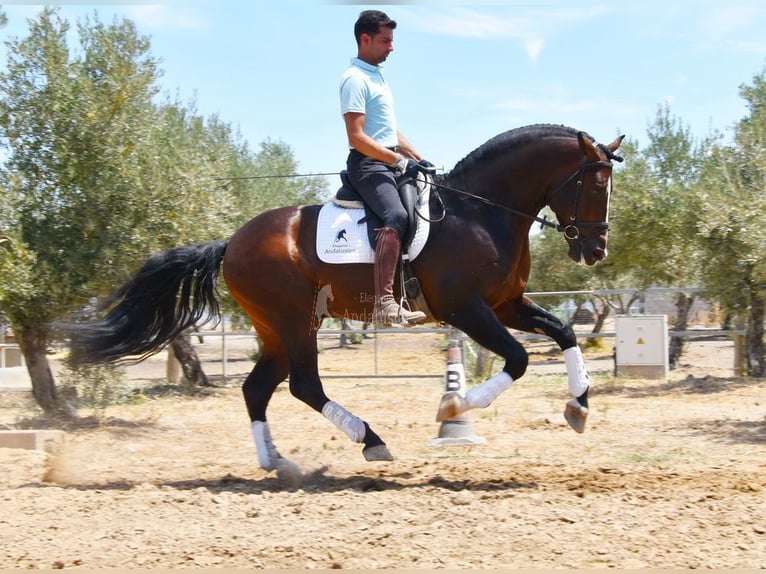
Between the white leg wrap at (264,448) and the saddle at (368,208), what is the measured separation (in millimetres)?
1837

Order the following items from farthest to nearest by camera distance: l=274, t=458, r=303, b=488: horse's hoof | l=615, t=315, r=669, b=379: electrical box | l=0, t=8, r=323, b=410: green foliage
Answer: l=615, t=315, r=669, b=379: electrical box
l=0, t=8, r=323, b=410: green foliage
l=274, t=458, r=303, b=488: horse's hoof

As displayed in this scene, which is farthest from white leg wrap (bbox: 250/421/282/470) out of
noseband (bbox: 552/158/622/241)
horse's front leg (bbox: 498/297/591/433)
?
noseband (bbox: 552/158/622/241)

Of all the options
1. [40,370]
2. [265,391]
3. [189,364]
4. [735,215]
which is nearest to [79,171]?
[40,370]

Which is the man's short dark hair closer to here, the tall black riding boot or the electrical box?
the tall black riding boot

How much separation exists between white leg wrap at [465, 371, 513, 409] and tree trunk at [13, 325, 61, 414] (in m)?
6.81

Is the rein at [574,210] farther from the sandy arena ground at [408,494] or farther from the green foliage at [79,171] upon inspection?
the green foliage at [79,171]

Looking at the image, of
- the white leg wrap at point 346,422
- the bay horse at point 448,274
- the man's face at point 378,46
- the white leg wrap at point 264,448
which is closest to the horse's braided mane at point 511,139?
the bay horse at point 448,274

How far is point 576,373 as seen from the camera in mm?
6320

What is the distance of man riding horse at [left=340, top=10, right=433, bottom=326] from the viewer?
6078 mm

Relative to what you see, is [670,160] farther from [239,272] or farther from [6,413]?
[6,413]

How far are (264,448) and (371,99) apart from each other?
2.94 meters

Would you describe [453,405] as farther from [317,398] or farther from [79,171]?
[79,171]

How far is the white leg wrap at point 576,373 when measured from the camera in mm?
6285

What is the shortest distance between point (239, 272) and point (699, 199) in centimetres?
951
